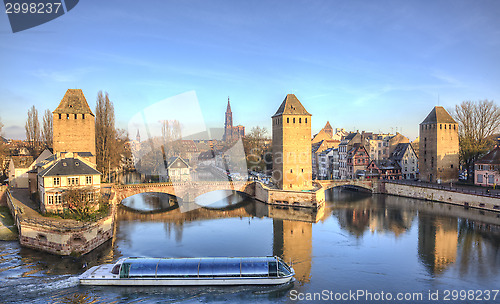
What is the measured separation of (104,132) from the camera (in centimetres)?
4453

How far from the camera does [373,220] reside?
3341 cm

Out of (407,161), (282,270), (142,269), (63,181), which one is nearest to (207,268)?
(142,269)

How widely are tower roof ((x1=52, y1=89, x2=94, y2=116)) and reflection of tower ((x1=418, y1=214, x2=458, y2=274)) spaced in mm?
33694

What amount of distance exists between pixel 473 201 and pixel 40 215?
132ft

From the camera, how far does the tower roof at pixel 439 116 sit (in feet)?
158

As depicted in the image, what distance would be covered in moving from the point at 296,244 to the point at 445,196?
24.2m

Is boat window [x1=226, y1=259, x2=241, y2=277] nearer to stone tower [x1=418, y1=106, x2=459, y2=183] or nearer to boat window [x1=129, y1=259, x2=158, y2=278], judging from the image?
boat window [x1=129, y1=259, x2=158, y2=278]

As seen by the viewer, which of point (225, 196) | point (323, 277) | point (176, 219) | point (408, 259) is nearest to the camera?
point (323, 277)

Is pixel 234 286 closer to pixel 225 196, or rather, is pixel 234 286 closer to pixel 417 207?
pixel 417 207

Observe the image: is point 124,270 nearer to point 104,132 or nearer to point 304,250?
point 304,250

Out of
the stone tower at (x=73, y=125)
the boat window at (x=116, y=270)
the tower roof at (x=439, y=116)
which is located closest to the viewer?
the boat window at (x=116, y=270)

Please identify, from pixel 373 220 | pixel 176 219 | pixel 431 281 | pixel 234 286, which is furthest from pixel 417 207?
pixel 234 286

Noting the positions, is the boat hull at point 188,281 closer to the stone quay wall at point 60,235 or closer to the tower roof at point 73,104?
the stone quay wall at point 60,235

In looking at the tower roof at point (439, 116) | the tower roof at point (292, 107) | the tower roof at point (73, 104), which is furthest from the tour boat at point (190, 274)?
the tower roof at point (439, 116)
